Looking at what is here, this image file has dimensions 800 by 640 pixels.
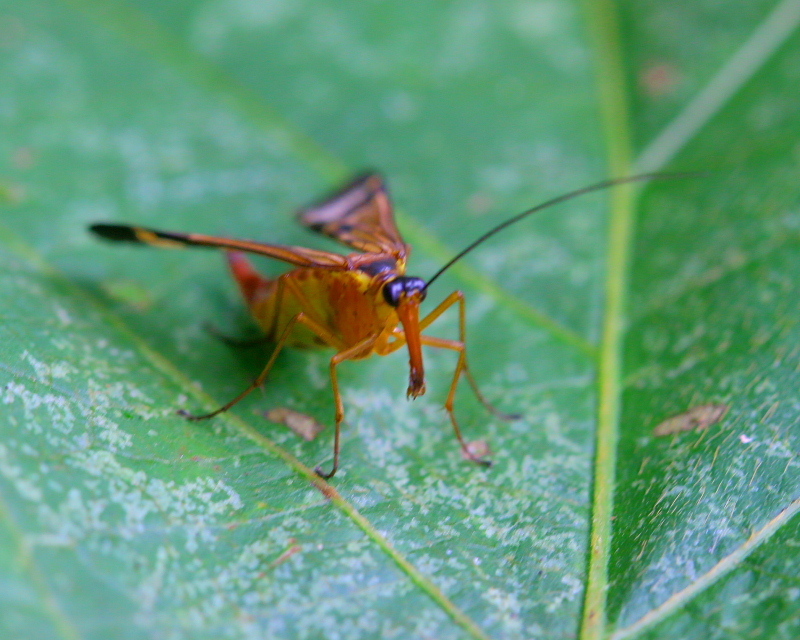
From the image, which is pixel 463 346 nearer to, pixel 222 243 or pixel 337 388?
pixel 337 388

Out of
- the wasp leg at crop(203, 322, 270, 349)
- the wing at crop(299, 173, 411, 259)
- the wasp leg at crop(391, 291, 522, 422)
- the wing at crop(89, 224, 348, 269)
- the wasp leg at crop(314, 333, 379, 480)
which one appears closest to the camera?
the wasp leg at crop(314, 333, 379, 480)

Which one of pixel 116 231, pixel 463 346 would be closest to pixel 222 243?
pixel 116 231

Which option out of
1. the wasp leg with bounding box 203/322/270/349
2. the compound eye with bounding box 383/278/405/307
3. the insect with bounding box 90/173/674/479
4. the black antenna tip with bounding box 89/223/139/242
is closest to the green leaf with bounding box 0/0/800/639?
the wasp leg with bounding box 203/322/270/349

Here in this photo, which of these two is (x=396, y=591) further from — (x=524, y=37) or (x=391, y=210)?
(x=524, y=37)

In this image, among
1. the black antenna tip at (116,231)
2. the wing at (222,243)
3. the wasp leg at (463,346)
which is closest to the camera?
the wasp leg at (463,346)

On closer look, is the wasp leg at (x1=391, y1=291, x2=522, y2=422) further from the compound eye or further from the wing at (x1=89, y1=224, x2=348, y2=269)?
the wing at (x1=89, y1=224, x2=348, y2=269)

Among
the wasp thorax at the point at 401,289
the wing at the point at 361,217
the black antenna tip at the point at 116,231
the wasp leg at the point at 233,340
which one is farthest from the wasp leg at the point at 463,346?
the black antenna tip at the point at 116,231

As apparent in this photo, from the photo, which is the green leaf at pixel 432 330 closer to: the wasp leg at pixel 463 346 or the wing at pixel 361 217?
the wasp leg at pixel 463 346
